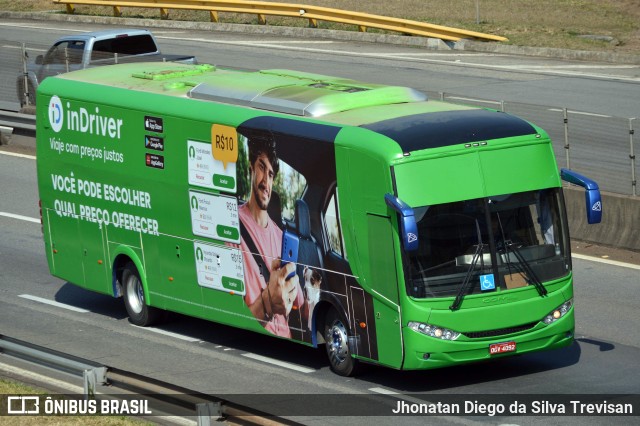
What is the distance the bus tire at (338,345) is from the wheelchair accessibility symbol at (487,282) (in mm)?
1513

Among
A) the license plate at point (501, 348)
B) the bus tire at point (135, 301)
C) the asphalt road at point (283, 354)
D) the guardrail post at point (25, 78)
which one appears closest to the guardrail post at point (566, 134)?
the asphalt road at point (283, 354)

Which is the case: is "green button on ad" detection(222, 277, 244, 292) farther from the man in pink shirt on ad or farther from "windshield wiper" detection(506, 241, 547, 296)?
"windshield wiper" detection(506, 241, 547, 296)

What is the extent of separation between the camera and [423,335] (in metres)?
12.3

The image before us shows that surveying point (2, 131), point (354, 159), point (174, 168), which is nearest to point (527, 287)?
point (354, 159)

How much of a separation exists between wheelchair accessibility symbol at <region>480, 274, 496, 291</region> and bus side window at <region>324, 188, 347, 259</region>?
142cm

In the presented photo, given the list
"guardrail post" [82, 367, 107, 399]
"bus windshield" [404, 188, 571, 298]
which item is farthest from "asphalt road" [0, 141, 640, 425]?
"guardrail post" [82, 367, 107, 399]

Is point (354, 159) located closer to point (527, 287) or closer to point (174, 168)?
point (527, 287)

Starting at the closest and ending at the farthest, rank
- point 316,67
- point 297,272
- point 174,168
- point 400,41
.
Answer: point 297,272
point 174,168
point 316,67
point 400,41

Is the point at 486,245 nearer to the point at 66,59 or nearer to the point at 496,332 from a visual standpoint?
the point at 496,332

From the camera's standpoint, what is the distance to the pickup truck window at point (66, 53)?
29.2 meters

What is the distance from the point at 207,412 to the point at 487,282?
3848 mm

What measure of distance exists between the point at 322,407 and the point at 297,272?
1.89 m

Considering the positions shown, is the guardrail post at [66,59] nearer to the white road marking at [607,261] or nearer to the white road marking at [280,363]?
the white road marking at [607,261]

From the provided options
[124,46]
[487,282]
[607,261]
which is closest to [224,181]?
[487,282]
